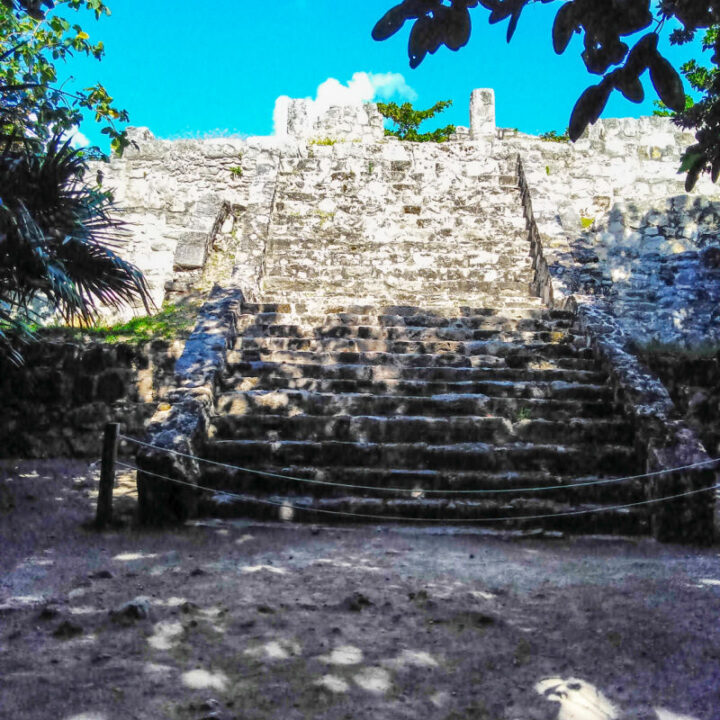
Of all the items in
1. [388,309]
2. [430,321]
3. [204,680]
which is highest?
[388,309]

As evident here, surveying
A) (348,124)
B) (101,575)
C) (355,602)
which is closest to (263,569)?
(355,602)

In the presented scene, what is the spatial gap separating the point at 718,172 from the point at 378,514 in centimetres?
313

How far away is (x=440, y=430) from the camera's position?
5.25 metres

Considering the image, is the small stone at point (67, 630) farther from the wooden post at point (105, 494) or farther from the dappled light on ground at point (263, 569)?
the wooden post at point (105, 494)

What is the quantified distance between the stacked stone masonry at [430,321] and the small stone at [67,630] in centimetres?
171

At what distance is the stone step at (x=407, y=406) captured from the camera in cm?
546

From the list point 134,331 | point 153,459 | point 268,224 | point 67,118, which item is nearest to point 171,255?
point 268,224

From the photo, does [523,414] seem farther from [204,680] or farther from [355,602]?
[204,680]

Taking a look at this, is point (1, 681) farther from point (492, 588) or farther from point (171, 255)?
point (171, 255)

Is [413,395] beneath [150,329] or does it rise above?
beneath

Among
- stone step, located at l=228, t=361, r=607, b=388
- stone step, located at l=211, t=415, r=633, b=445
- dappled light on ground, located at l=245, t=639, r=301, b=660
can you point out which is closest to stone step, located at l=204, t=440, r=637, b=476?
stone step, located at l=211, t=415, r=633, b=445

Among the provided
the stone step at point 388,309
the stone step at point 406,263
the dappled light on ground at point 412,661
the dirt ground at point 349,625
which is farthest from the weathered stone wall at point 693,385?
the dappled light on ground at point 412,661

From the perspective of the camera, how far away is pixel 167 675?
7.84ft

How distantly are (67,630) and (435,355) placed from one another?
4076 mm
